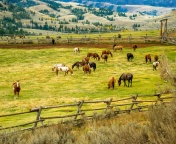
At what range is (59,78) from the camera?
34312 millimetres

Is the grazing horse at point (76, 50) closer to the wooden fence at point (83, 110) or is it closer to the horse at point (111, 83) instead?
the horse at point (111, 83)

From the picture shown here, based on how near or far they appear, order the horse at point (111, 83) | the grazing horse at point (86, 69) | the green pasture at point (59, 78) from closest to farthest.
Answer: the green pasture at point (59, 78), the horse at point (111, 83), the grazing horse at point (86, 69)

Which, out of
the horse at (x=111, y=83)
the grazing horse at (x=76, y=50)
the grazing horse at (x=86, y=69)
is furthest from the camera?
the grazing horse at (x=76, y=50)

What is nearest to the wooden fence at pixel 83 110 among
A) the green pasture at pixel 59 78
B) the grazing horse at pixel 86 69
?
the green pasture at pixel 59 78

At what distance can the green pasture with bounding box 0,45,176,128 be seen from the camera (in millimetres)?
25186

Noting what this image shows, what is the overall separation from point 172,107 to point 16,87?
63.0ft

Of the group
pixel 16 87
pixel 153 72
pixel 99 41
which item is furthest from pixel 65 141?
pixel 99 41

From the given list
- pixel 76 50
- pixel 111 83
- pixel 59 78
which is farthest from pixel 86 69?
pixel 76 50

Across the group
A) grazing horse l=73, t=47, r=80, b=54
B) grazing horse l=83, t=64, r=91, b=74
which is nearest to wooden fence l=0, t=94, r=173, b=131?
grazing horse l=83, t=64, r=91, b=74

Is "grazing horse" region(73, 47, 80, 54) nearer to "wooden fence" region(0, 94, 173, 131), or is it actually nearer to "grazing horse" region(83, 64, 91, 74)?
"grazing horse" region(83, 64, 91, 74)

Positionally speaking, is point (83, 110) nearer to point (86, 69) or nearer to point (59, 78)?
point (59, 78)


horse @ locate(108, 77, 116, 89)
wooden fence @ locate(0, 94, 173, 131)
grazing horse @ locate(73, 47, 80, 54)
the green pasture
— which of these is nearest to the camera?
wooden fence @ locate(0, 94, 173, 131)

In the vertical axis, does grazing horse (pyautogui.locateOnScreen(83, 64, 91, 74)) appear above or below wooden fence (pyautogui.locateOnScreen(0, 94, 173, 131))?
above

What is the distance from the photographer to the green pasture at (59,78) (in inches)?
992
